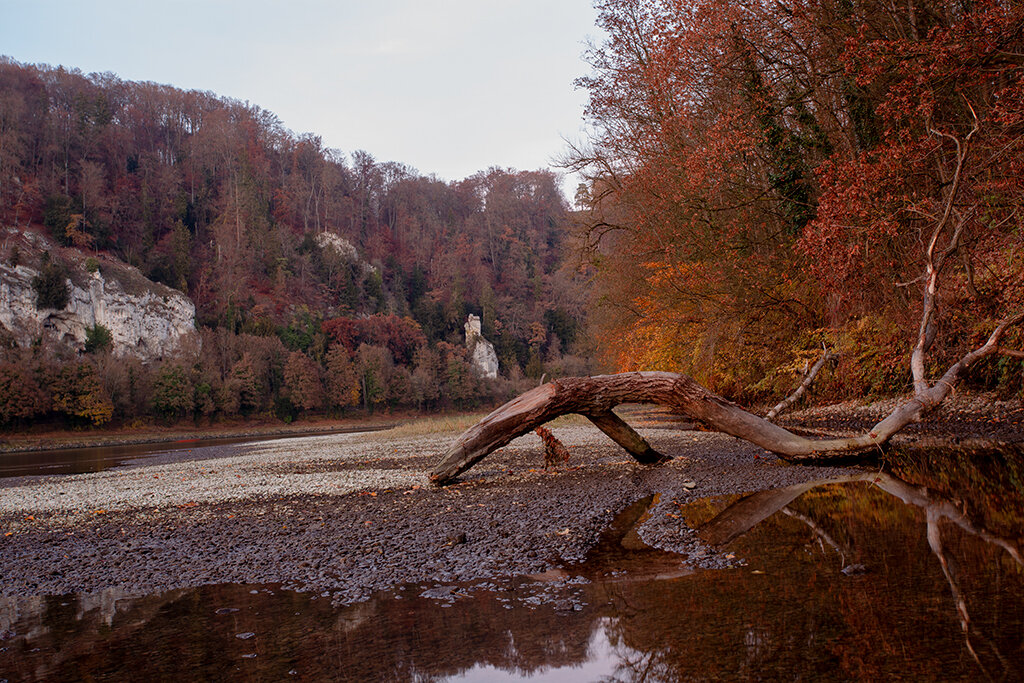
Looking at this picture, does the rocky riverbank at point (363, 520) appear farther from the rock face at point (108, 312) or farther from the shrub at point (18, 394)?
the rock face at point (108, 312)

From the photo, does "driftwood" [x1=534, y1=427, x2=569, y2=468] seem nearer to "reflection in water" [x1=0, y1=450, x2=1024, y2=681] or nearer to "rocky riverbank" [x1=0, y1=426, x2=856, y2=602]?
"rocky riverbank" [x1=0, y1=426, x2=856, y2=602]

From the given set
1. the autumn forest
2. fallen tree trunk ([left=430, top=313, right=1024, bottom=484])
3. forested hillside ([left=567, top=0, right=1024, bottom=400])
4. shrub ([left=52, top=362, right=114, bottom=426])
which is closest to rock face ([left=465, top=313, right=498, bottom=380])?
the autumn forest

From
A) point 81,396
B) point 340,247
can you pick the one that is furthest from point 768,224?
point 340,247

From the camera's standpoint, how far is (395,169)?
399 feet

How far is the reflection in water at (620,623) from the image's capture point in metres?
3.49

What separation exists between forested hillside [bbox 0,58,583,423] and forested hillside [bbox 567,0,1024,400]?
40.5m

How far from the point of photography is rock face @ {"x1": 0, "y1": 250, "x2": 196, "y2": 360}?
60.0 meters

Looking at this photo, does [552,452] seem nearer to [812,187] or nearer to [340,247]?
[812,187]

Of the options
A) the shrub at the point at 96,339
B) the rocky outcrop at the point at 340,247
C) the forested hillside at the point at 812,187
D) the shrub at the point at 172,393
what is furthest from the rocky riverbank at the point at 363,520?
the rocky outcrop at the point at 340,247

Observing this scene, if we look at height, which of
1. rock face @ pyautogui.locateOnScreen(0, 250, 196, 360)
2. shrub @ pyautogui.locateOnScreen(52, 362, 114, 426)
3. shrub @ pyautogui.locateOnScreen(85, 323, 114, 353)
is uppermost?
rock face @ pyautogui.locateOnScreen(0, 250, 196, 360)

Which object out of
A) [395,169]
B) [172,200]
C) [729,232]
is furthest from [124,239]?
[729,232]

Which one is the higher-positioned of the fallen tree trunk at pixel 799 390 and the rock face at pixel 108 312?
the rock face at pixel 108 312

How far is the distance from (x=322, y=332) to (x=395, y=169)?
165ft

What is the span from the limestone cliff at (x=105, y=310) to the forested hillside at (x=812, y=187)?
58.5 m
